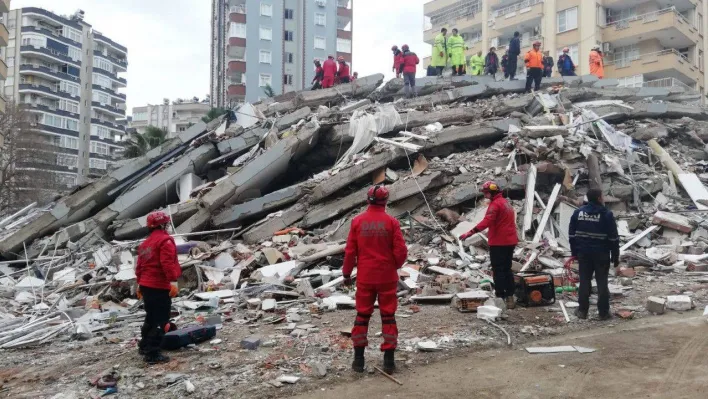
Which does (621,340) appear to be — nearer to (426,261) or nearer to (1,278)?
(426,261)

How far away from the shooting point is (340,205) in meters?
11.3

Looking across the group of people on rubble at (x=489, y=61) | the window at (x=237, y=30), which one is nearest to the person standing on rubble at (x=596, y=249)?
the group of people on rubble at (x=489, y=61)

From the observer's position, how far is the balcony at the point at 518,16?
36781 mm

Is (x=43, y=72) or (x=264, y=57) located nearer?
(x=264, y=57)

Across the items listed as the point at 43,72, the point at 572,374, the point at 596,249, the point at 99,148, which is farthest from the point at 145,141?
the point at 99,148

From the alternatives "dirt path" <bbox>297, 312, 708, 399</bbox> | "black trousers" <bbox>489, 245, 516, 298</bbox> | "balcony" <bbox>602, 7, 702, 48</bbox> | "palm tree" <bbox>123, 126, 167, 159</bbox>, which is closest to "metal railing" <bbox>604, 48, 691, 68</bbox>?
"balcony" <bbox>602, 7, 702, 48</bbox>

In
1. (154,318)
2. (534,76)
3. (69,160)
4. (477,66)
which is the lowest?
(154,318)

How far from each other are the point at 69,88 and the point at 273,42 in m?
29.2

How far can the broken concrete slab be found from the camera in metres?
11.5

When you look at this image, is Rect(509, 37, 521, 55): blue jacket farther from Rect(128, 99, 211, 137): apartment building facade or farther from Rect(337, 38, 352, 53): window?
Rect(128, 99, 211, 137): apartment building facade

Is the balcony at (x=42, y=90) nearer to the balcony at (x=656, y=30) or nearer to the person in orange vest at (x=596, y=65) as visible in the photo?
the balcony at (x=656, y=30)

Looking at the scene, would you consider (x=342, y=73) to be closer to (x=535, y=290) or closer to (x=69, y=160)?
(x=535, y=290)

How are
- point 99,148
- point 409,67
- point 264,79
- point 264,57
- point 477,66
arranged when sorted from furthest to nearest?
point 99,148 < point 264,57 < point 264,79 < point 477,66 < point 409,67

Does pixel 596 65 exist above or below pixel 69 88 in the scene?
below
